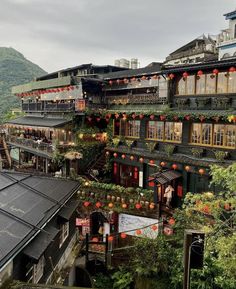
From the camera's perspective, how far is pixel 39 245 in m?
10.6

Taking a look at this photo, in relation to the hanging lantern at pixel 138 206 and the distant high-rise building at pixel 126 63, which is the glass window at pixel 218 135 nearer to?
the hanging lantern at pixel 138 206

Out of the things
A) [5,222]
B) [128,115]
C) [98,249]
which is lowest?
[98,249]

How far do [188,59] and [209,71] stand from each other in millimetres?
20404

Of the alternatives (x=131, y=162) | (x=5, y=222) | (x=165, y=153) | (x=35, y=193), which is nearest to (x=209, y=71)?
(x=165, y=153)

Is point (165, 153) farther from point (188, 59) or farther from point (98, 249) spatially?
point (188, 59)

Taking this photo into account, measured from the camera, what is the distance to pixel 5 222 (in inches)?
409

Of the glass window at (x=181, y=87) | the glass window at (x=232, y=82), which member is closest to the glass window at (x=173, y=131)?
the glass window at (x=181, y=87)

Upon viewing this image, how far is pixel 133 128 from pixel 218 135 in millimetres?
9272

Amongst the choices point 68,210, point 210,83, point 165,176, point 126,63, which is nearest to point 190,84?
point 210,83

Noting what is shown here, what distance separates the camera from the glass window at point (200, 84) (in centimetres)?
2231

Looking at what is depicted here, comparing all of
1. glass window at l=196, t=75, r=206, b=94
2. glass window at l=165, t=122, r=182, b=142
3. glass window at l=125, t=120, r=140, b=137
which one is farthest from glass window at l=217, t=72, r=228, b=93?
glass window at l=125, t=120, r=140, b=137

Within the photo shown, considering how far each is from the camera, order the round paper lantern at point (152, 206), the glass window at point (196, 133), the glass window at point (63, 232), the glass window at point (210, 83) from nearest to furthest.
A: the glass window at point (63, 232) < the glass window at point (210, 83) < the round paper lantern at point (152, 206) < the glass window at point (196, 133)

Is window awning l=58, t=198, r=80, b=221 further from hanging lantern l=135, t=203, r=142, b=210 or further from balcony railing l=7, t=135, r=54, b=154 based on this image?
balcony railing l=7, t=135, r=54, b=154

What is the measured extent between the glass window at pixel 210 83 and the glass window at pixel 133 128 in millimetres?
7924
